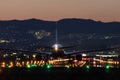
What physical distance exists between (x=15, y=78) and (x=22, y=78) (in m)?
0.94

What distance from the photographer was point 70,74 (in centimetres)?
8588

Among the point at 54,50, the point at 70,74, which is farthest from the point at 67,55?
the point at 70,74

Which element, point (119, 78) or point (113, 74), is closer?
point (119, 78)

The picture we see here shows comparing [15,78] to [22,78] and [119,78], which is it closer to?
[22,78]

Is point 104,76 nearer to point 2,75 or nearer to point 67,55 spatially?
point 2,75

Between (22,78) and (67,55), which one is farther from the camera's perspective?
(67,55)

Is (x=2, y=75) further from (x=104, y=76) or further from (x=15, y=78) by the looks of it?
(x=104, y=76)

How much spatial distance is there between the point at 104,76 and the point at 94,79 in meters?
4.21

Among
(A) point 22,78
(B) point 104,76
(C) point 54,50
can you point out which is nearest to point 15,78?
(A) point 22,78

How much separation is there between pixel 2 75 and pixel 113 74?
16.1 metres

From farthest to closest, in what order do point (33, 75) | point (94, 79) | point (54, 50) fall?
1. point (54, 50)
2. point (33, 75)
3. point (94, 79)

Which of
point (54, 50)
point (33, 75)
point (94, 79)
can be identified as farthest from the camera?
point (54, 50)

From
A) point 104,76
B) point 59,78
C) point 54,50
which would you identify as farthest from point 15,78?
point 54,50

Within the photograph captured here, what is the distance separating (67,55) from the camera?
161 m
